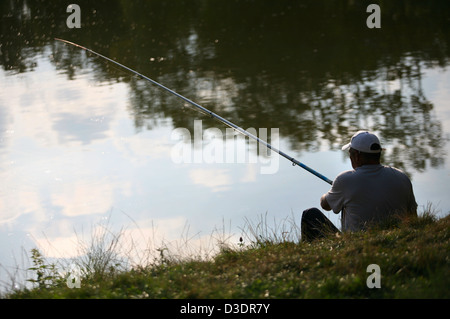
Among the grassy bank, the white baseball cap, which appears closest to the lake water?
the grassy bank

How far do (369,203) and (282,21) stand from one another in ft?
35.7

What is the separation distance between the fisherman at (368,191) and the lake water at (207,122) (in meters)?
0.75

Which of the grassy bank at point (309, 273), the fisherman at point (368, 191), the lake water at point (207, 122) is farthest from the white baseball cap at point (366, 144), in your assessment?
the lake water at point (207, 122)

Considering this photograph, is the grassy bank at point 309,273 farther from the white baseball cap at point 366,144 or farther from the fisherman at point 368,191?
the white baseball cap at point 366,144

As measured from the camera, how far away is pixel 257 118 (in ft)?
26.4

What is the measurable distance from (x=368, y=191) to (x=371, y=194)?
1.1 inches

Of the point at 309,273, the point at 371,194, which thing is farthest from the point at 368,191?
the point at 309,273

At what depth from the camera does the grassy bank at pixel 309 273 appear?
2.82 metres

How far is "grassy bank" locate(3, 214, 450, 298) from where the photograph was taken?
282 cm

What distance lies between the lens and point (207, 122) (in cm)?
819

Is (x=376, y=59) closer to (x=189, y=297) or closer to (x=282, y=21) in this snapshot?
(x=282, y=21)

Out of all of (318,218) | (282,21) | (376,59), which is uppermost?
(282,21)

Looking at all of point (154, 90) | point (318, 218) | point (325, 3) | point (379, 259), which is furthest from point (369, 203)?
point (325, 3)

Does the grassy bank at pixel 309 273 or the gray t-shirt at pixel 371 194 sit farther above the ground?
the gray t-shirt at pixel 371 194
